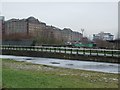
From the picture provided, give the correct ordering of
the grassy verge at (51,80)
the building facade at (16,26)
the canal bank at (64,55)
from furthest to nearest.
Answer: the building facade at (16,26) < the canal bank at (64,55) < the grassy verge at (51,80)

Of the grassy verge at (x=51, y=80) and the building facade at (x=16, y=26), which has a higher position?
the building facade at (x=16, y=26)

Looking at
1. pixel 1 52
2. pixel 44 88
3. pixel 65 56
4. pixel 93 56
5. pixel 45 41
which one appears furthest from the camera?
pixel 45 41

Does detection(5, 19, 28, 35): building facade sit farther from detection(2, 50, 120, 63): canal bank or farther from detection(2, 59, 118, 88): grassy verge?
detection(2, 59, 118, 88): grassy verge

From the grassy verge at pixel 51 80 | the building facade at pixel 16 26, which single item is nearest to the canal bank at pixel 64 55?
the grassy verge at pixel 51 80

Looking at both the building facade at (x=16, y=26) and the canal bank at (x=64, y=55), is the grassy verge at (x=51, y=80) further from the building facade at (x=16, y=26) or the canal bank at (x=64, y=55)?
the building facade at (x=16, y=26)

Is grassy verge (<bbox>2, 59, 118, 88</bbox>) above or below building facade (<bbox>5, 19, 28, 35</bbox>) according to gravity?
below

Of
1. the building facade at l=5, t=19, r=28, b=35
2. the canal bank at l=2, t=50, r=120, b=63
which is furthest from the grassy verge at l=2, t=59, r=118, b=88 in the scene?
the building facade at l=5, t=19, r=28, b=35

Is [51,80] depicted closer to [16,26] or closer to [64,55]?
[64,55]

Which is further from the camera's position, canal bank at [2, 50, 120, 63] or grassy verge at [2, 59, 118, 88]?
canal bank at [2, 50, 120, 63]

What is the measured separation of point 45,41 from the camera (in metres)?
73.0

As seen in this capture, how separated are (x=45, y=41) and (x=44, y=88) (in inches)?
2567

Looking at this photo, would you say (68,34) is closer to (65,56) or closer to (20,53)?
(20,53)

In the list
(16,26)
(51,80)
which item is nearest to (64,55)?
(51,80)

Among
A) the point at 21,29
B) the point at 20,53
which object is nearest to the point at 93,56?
the point at 20,53
